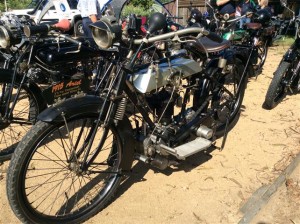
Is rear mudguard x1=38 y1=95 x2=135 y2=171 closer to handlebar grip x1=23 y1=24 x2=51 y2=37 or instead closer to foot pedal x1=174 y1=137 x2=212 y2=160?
foot pedal x1=174 y1=137 x2=212 y2=160

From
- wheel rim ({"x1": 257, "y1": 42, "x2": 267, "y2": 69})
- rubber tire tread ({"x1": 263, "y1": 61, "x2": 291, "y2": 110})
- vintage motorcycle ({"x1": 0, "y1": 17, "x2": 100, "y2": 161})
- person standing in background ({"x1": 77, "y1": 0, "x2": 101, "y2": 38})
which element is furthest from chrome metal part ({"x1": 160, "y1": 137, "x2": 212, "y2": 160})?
wheel rim ({"x1": 257, "y1": 42, "x2": 267, "y2": 69})

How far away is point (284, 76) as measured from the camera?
4.88m

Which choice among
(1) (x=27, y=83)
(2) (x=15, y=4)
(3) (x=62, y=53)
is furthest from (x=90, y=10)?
(2) (x=15, y=4)

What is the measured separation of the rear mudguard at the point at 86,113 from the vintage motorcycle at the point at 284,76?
108 inches

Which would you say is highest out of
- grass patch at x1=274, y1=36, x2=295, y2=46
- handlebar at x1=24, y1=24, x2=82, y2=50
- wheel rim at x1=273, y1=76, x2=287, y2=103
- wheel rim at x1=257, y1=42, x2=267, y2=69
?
handlebar at x1=24, y1=24, x2=82, y2=50

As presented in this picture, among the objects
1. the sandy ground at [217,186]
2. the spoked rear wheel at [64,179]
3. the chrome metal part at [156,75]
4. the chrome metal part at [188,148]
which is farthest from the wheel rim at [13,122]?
the chrome metal part at [188,148]

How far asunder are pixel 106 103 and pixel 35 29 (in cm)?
96

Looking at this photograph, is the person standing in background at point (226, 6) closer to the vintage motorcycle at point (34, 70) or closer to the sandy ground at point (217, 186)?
the sandy ground at point (217, 186)

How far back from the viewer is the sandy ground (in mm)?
2709

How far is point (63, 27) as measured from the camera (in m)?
3.46

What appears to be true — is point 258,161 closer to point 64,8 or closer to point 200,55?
point 200,55

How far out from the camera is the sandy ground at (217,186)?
271cm

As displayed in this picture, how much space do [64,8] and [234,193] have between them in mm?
10604

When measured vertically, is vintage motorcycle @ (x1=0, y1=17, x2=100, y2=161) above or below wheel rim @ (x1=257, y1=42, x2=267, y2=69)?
above
